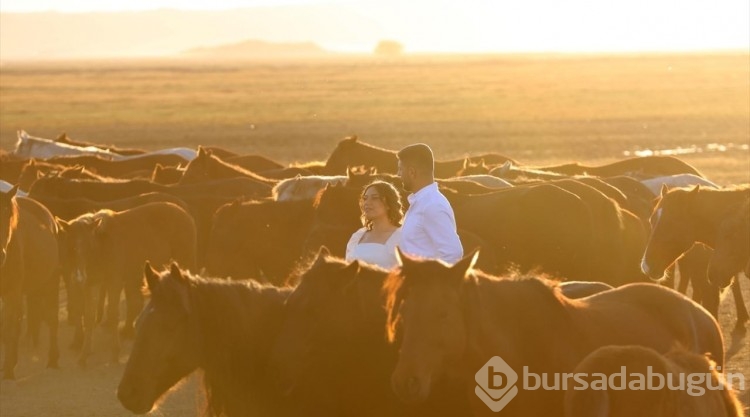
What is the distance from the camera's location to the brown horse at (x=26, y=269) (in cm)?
1096

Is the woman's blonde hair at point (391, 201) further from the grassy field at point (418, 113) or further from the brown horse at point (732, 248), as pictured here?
the grassy field at point (418, 113)

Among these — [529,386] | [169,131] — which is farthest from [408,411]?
[169,131]

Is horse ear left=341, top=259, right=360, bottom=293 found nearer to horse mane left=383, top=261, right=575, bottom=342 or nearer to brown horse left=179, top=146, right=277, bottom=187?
horse mane left=383, top=261, right=575, bottom=342

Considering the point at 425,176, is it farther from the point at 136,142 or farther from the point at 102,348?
the point at 136,142

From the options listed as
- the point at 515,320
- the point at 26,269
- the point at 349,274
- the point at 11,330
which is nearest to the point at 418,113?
the point at 26,269

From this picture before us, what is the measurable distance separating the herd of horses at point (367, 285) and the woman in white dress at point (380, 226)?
0.28 m

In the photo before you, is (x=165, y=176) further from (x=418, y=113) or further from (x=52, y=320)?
(x=418, y=113)

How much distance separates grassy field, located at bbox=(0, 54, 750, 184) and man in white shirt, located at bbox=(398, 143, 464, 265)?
19521mm

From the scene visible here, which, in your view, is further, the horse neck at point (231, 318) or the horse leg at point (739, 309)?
the horse leg at point (739, 309)

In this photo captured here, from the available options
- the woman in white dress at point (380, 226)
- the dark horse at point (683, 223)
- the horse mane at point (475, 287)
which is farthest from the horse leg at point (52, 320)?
the horse mane at point (475, 287)

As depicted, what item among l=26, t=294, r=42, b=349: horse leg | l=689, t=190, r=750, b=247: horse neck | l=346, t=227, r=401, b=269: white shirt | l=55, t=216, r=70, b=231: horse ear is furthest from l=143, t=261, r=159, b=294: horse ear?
l=26, t=294, r=42, b=349: horse leg

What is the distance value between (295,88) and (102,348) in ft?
215

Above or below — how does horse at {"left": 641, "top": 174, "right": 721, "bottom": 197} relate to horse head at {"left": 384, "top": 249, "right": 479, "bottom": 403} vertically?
below

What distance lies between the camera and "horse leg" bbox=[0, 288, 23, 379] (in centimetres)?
1111
